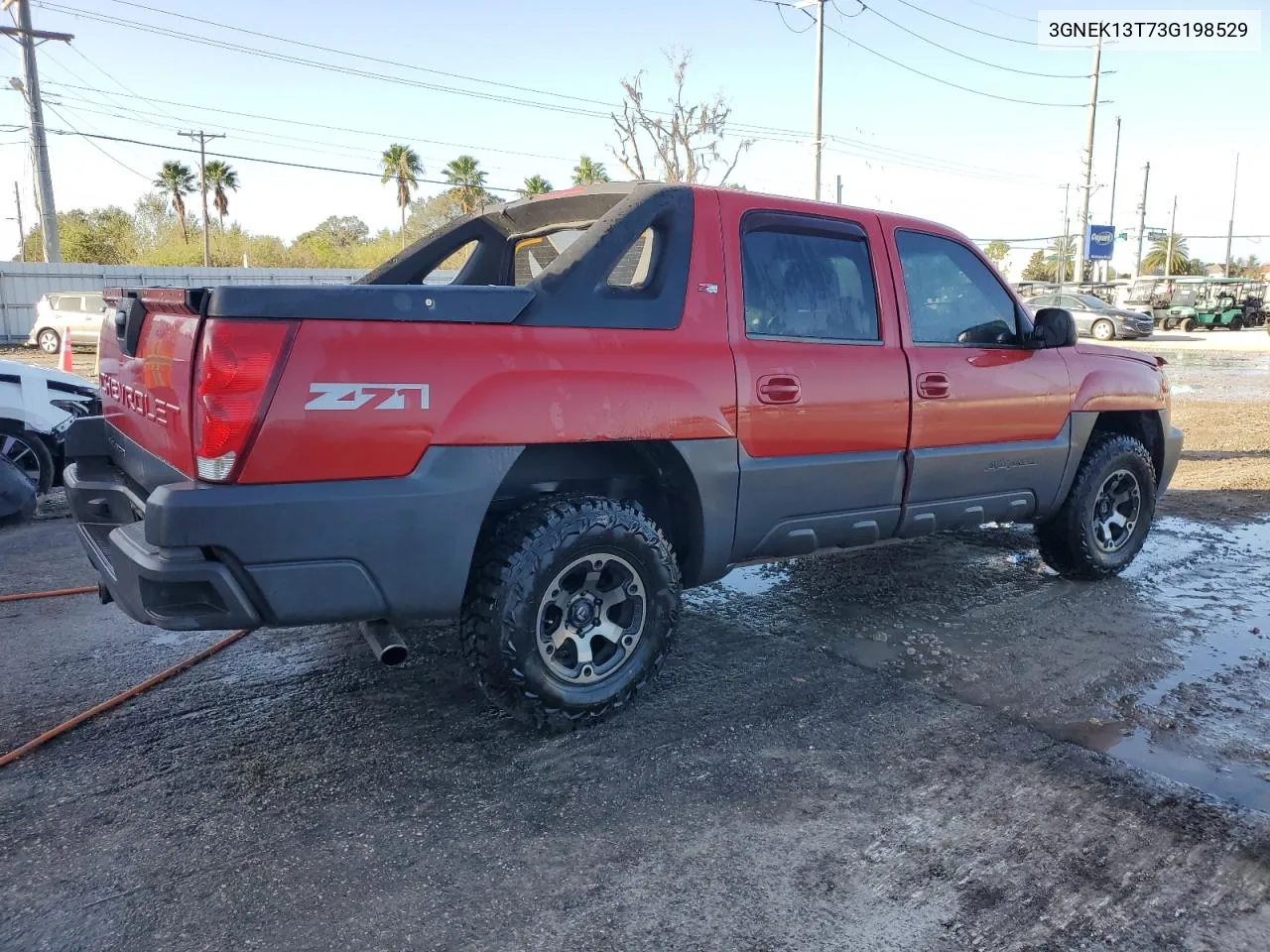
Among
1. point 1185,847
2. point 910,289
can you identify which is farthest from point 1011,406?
point 1185,847

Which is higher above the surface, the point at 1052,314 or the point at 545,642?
the point at 1052,314

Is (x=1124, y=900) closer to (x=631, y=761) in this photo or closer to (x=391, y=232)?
(x=631, y=761)

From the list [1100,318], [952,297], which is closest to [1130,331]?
[1100,318]

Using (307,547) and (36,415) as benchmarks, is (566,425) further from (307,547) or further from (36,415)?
(36,415)

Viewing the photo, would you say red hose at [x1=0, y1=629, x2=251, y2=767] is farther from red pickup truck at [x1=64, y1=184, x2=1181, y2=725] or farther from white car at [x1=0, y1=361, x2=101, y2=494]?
white car at [x1=0, y1=361, x2=101, y2=494]

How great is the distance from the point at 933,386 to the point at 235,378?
2920 millimetres

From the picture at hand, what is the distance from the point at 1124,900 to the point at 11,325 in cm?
3449

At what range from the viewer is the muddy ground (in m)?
2.32

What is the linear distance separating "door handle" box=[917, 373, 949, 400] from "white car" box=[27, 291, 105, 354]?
25.7 meters

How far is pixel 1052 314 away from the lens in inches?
176

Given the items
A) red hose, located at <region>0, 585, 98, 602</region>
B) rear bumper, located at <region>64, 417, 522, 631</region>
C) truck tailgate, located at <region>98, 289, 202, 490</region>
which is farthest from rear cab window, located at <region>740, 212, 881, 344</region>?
red hose, located at <region>0, 585, 98, 602</region>

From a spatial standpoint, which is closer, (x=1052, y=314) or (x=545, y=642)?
(x=545, y=642)

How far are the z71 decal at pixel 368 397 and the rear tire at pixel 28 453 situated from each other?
18.2 ft

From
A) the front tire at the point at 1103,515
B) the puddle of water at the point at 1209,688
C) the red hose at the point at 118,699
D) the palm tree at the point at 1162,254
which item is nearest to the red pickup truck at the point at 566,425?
the front tire at the point at 1103,515
